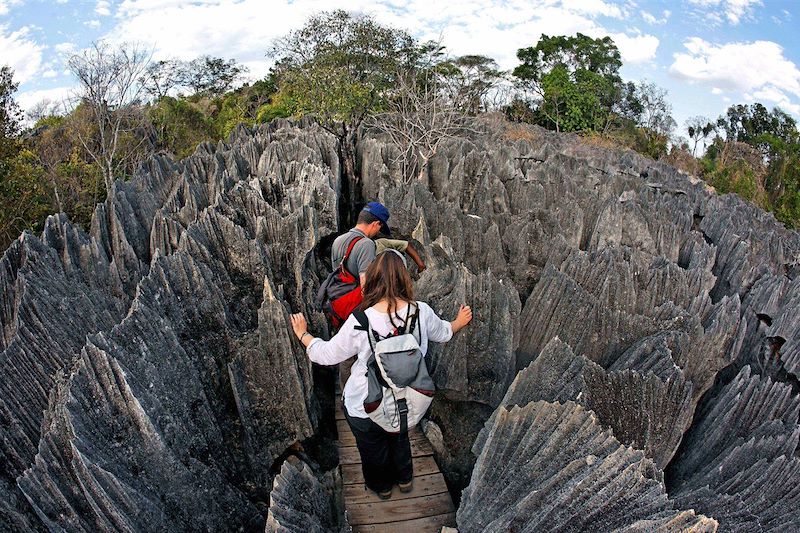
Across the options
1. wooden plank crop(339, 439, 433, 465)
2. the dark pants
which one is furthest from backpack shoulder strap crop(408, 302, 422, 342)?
wooden plank crop(339, 439, 433, 465)

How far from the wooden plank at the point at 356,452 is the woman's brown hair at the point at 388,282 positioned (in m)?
1.10

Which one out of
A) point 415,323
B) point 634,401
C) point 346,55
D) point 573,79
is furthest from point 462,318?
point 573,79

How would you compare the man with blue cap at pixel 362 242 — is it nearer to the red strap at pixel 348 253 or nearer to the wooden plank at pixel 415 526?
the red strap at pixel 348 253

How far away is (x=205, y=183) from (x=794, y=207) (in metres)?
16.1

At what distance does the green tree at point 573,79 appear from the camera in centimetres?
2614

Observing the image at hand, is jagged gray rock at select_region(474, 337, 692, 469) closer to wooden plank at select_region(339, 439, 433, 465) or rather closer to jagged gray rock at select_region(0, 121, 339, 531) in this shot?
jagged gray rock at select_region(0, 121, 339, 531)

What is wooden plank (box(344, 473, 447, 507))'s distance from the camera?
107 inches

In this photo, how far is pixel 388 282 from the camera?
228cm

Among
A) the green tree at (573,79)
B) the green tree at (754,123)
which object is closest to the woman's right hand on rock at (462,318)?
the green tree at (573,79)

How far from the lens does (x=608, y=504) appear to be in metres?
1.49

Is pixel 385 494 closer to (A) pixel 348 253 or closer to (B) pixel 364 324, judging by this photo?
(B) pixel 364 324

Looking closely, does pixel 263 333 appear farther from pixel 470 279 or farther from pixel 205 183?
pixel 205 183

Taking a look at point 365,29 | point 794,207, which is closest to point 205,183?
point 794,207

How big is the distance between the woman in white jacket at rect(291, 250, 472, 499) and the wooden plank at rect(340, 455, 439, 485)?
5.7 inches
